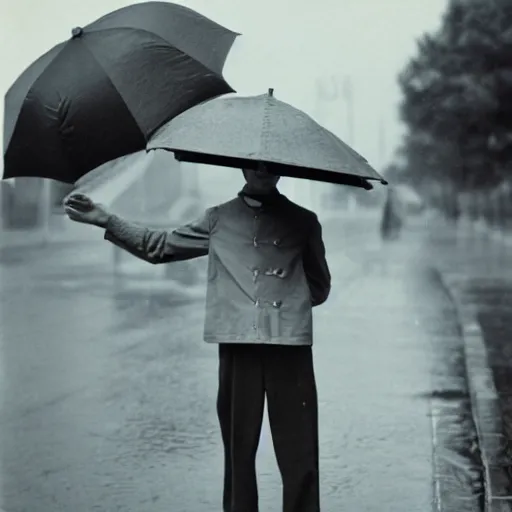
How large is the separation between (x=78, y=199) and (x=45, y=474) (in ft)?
7.40

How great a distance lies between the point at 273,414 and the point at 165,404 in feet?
11.6

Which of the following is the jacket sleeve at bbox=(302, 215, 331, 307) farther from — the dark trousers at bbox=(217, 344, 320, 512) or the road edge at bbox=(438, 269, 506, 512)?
the road edge at bbox=(438, 269, 506, 512)

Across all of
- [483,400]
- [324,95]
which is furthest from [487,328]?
[324,95]

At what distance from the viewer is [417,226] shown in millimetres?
17141

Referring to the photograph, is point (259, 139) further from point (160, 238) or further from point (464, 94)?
point (464, 94)

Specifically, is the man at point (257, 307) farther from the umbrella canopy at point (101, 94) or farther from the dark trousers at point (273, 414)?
the umbrella canopy at point (101, 94)

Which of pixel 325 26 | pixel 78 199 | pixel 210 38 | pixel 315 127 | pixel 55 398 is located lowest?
pixel 55 398

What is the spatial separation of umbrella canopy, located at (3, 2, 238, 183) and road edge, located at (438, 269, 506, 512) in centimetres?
220

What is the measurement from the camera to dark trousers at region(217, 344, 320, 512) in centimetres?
421

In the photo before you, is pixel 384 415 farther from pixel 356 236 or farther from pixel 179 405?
pixel 356 236

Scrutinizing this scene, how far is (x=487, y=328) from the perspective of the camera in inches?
432

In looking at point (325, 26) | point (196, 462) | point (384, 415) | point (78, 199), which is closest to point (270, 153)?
point (78, 199)

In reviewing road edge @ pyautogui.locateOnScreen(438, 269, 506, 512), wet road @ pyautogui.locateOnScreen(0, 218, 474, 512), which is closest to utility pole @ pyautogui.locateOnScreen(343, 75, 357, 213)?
wet road @ pyautogui.locateOnScreen(0, 218, 474, 512)

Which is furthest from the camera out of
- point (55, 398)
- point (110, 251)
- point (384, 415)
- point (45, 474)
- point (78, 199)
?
point (110, 251)
